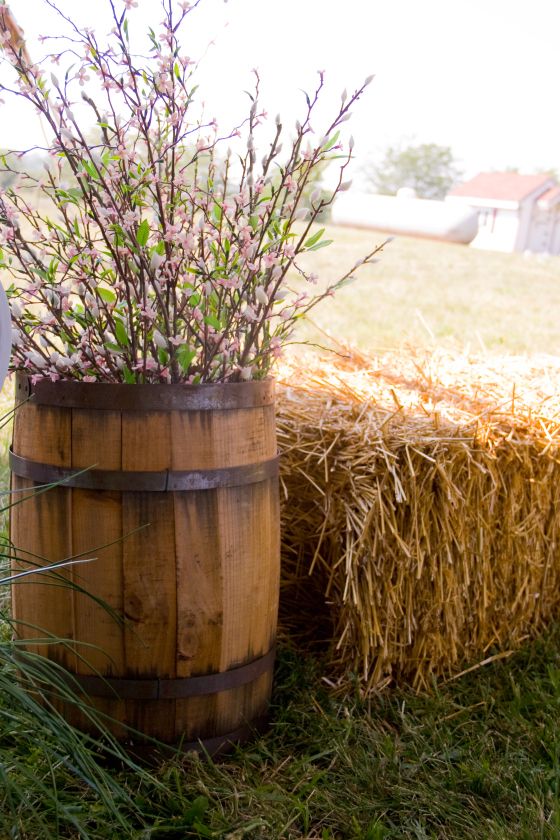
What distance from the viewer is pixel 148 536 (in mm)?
1563

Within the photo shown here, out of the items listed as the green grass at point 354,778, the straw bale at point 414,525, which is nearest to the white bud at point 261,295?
the straw bale at point 414,525

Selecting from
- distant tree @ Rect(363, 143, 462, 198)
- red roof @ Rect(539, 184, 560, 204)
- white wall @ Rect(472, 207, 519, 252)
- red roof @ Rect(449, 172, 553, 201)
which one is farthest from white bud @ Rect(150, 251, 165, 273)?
distant tree @ Rect(363, 143, 462, 198)

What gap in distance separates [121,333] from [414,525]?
0.93 m

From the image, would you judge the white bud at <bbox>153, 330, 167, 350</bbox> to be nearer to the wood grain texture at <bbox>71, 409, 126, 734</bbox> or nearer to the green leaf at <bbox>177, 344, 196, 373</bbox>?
the green leaf at <bbox>177, 344, 196, 373</bbox>

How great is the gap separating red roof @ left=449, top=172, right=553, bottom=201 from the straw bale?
32.3 m

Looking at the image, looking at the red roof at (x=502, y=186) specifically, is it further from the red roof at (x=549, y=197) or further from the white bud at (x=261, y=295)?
the white bud at (x=261, y=295)

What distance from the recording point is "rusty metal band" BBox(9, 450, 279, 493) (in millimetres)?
1547

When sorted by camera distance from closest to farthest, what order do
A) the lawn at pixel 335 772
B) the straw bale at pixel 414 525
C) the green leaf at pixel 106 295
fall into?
the lawn at pixel 335 772
the green leaf at pixel 106 295
the straw bale at pixel 414 525

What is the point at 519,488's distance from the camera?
7.55 feet

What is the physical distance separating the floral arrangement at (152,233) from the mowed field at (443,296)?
395 centimetres

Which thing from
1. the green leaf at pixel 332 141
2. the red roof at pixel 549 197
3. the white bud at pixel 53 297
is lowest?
the white bud at pixel 53 297

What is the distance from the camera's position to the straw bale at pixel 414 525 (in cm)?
206

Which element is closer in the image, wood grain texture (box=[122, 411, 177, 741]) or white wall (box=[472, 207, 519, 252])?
wood grain texture (box=[122, 411, 177, 741])

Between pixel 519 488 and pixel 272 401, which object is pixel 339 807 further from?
pixel 519 488
